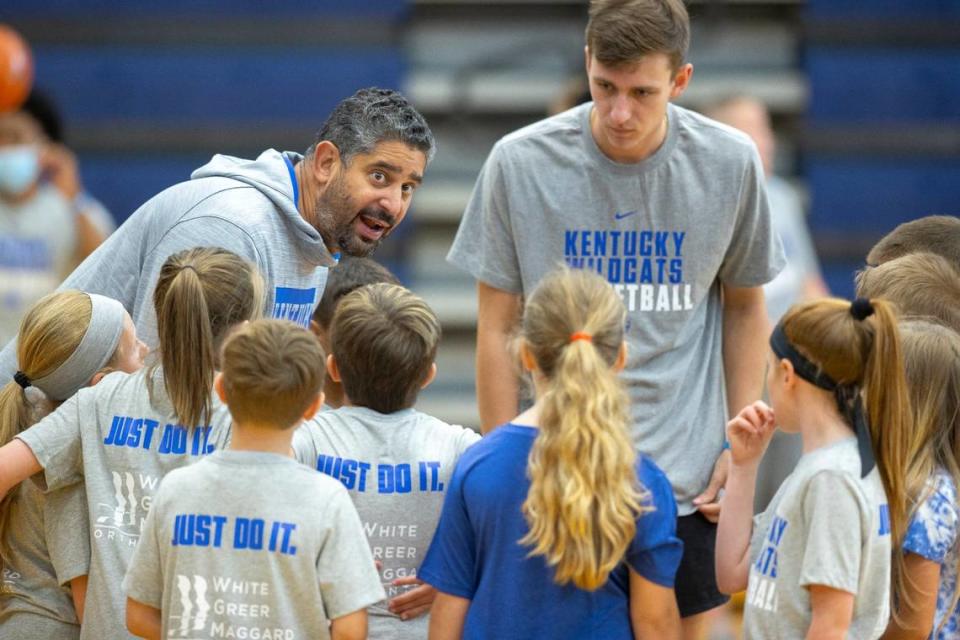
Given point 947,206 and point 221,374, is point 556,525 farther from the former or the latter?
point 947,206

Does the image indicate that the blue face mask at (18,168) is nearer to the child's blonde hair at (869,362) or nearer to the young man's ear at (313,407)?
the young man's ear at (313,407)

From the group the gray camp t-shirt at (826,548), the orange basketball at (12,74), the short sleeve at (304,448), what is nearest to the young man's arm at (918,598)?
the gray camp t-shirt at (826,548)

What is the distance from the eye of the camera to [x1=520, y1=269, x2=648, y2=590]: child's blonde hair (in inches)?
94.4

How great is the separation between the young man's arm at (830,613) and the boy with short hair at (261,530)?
0.78 metres

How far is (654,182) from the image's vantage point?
2.94m

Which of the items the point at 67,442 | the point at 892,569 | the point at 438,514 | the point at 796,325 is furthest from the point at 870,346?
the point at 67,442

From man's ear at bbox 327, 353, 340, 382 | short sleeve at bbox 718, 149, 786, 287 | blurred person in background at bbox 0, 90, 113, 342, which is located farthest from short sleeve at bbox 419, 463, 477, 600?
blurred person in background at bbox 0, 90, 113, 342

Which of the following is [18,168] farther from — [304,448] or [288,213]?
[304,448]

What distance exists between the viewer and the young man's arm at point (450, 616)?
2547mm

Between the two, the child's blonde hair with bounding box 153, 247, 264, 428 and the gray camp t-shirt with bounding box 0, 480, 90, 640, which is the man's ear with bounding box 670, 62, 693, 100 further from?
the gray camp t-shirt with bounding box 0, 480, 90, 640

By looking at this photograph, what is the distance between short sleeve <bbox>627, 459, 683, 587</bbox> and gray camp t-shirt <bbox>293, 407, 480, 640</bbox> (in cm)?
42

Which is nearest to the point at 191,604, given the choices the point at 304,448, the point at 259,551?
the point at 259,551

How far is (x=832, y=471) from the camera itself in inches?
97.3

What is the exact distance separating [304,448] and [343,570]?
0.35m
